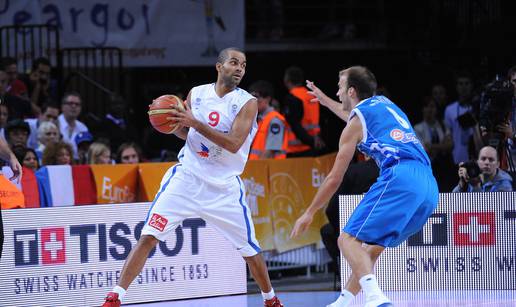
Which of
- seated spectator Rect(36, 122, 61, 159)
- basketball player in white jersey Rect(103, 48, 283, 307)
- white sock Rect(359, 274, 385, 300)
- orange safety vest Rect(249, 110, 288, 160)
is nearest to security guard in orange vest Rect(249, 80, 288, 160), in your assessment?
orange safety vest Rect(249, 110, 288, 160)

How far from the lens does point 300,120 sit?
13.3 metres

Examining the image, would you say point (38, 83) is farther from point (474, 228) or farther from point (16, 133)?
point (474, 228)

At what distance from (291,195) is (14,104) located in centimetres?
389

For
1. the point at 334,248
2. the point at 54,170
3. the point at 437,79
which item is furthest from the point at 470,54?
the point at 54,170

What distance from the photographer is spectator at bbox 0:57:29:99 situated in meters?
13.6

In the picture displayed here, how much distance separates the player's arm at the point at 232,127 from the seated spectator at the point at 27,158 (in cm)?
310

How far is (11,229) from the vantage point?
9.51m

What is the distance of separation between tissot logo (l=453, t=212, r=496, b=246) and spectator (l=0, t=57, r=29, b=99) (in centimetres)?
625

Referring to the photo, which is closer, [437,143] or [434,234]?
[434,234]

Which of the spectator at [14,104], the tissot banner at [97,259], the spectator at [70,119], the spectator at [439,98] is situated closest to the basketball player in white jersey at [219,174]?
the tissot banner at [97,259]

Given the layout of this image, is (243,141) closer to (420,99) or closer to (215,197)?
(215,197)

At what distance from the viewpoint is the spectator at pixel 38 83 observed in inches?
554

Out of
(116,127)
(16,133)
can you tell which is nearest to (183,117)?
(16,133)

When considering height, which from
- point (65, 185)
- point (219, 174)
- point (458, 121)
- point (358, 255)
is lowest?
point (358, 255)
